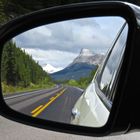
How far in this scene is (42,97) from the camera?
9.72 feet

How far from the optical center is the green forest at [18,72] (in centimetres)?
239

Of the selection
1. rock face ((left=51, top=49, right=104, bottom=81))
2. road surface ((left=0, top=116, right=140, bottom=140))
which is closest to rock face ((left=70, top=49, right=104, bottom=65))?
rock face ((left=51, top=49, right=104, bottom=81))

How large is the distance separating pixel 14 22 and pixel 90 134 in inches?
24.1

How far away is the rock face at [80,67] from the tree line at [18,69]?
7 centimetres

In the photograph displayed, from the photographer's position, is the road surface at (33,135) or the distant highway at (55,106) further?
the road surface at (33,135)

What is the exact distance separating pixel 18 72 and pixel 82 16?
1.84 feet

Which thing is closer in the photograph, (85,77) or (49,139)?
(85,77)

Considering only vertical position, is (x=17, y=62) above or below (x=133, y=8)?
below

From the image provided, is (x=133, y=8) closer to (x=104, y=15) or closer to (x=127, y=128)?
(x=104, y=15)

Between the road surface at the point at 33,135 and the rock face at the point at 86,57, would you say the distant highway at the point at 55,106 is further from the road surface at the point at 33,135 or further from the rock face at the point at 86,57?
the road surface at the point at 33,135

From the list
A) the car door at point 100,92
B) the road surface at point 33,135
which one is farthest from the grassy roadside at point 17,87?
the road surface at point 33,135

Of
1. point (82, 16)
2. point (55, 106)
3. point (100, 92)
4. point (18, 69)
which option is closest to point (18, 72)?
point (18, 69)

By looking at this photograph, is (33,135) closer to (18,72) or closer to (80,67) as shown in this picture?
(18,72)

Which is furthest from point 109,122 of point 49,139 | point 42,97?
point 49,139
